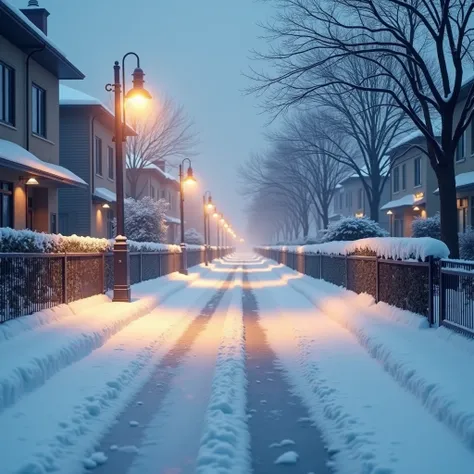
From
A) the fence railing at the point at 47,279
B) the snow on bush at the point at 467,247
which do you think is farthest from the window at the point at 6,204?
the snow on bush at the point at 467,247

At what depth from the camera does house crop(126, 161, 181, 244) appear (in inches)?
1836

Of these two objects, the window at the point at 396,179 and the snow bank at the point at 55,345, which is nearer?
the snow bank at the point at 55,345

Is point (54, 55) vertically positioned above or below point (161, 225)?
above

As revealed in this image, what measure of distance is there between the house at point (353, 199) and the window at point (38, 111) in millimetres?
34344

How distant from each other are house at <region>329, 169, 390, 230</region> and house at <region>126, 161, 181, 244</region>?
16453mm

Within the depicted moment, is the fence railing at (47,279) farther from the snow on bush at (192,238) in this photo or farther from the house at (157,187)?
the snow on bush at (192,238)

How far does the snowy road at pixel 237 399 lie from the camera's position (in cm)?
477

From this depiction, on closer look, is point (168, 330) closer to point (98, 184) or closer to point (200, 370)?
point (200, 370)

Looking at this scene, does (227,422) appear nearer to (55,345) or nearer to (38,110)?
(55,345)

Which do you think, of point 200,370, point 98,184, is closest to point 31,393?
point 200,370

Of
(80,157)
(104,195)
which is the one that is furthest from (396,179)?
(80,157)

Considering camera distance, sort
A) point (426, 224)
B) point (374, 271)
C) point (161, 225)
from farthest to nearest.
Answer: point (161, 225) → point (426, 224) → point (374, 271)

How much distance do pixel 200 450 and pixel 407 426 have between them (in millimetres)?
1910

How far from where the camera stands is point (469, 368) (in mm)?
6742
